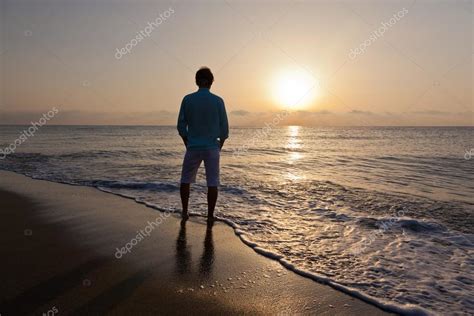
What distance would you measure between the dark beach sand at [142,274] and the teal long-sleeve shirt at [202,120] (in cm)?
124

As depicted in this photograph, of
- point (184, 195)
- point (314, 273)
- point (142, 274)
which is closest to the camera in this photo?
point (142, 274)

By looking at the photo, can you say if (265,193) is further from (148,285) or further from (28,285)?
(28,285)

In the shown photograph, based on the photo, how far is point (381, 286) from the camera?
10.4ft

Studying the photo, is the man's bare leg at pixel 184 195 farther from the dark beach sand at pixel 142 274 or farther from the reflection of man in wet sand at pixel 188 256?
the reflection of man in wet sand at pixel 188 256

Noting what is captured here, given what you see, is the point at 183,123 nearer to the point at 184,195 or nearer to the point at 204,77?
the point at 204,77

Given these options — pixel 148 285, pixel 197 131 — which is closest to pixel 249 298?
pixel 148 285

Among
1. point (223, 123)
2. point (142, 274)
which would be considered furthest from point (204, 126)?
point (142, 274)

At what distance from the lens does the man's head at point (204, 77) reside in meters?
4.94

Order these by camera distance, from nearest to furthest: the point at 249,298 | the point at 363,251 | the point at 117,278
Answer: the point at 249,298, the point at 117,278, the point at 363,251

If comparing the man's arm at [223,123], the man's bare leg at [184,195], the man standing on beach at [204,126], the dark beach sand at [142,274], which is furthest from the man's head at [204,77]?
the dark beach sand at [142,274]

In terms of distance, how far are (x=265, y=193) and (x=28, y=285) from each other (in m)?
5.34

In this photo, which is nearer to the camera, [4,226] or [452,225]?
[4,226]

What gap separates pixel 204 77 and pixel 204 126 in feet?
2.35

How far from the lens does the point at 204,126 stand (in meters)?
4.91
